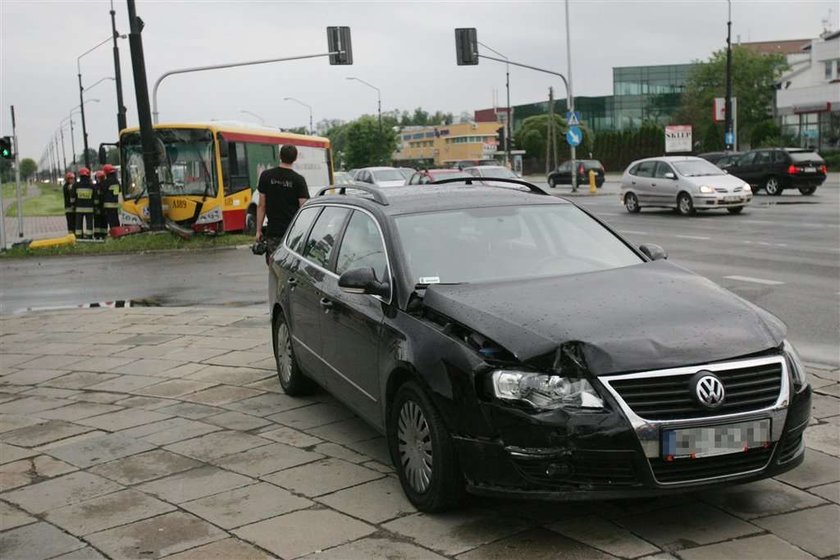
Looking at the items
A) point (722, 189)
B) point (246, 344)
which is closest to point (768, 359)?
point (246, 344)

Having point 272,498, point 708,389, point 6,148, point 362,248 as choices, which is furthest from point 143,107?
point 708,389

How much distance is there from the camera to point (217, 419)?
6391 millimetres

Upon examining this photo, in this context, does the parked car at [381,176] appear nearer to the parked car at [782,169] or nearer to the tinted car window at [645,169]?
the tinted car window at [645,169]

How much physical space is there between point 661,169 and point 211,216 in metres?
12.5

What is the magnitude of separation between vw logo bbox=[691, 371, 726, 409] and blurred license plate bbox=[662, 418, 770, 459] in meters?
0.10

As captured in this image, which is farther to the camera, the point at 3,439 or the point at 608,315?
the point at 3,439

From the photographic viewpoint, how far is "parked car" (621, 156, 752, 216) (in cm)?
2409

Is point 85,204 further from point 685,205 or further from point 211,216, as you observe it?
point 685,205

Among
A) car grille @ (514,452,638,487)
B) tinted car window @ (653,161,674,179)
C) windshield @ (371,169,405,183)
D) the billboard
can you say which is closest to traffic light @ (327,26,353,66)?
windshield @ (371,169,405,183)

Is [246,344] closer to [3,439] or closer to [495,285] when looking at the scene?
[3,439]

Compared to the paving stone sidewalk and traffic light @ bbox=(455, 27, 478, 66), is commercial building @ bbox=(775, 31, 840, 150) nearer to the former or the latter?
traffic light @ bbox=(455, 27, 478, 66)

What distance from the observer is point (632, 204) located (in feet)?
88.4

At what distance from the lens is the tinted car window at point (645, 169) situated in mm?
26219

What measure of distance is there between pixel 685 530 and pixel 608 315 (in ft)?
3.28
